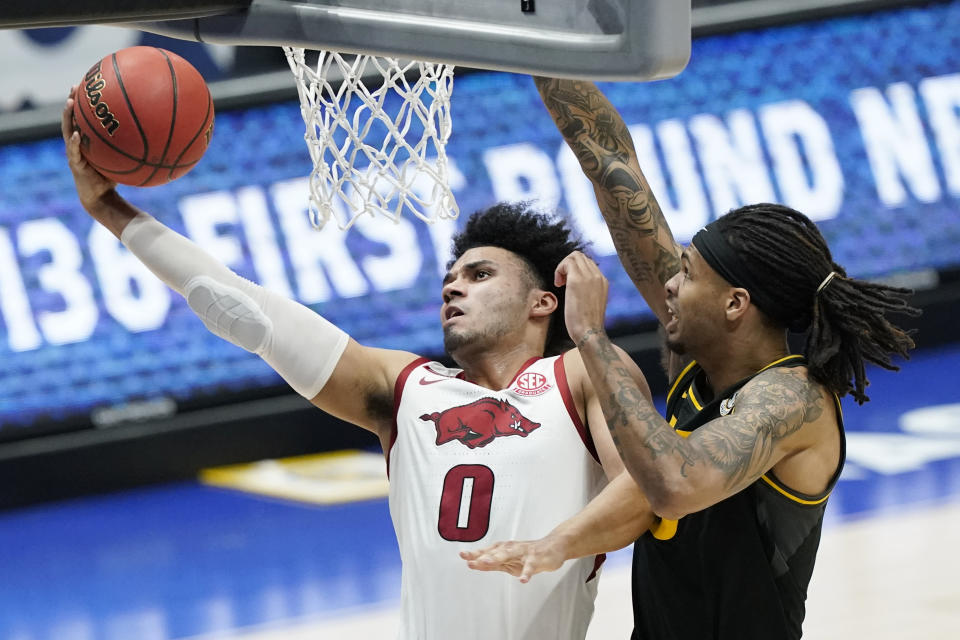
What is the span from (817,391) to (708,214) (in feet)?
16.4

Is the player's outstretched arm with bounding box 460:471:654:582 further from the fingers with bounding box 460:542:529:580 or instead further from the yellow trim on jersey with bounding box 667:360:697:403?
the yellow trim on jersey with bounding box 667:360:697:403

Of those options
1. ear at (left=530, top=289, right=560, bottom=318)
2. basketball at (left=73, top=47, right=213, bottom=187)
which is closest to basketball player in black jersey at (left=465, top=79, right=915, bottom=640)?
ear at (left=530, top=289, right=560, bottom=318)

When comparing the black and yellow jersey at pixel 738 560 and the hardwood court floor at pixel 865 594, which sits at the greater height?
the black and yellow jersey at pixel 738 560

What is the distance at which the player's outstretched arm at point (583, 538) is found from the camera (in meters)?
2.67

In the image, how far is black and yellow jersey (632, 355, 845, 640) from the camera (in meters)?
2.82

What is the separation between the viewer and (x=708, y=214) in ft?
25.3

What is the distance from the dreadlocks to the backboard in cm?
74

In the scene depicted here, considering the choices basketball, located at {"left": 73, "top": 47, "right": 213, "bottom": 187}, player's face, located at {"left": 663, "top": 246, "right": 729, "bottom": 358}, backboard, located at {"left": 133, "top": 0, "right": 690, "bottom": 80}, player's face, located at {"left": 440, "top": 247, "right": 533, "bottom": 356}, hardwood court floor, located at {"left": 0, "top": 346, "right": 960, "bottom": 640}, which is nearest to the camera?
backboard, located at {"left": 133, "top": 0, "right": 690, "bottom": 80}

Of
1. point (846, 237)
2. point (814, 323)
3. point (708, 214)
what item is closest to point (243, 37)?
point (814, 323)

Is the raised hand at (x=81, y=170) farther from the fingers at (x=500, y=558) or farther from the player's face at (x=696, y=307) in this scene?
the player's face at (x=696, y=307)

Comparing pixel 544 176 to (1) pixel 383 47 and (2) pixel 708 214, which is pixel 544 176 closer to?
(2) pixel 708 214

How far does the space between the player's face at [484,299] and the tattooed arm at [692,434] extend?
23.8 inches

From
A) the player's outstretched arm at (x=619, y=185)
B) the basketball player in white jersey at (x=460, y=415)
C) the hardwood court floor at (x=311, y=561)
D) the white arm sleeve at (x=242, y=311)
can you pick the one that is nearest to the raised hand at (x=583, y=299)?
the basketball player in white jersey at (x=460, y=415)

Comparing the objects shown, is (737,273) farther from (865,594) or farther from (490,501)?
(865,594)
